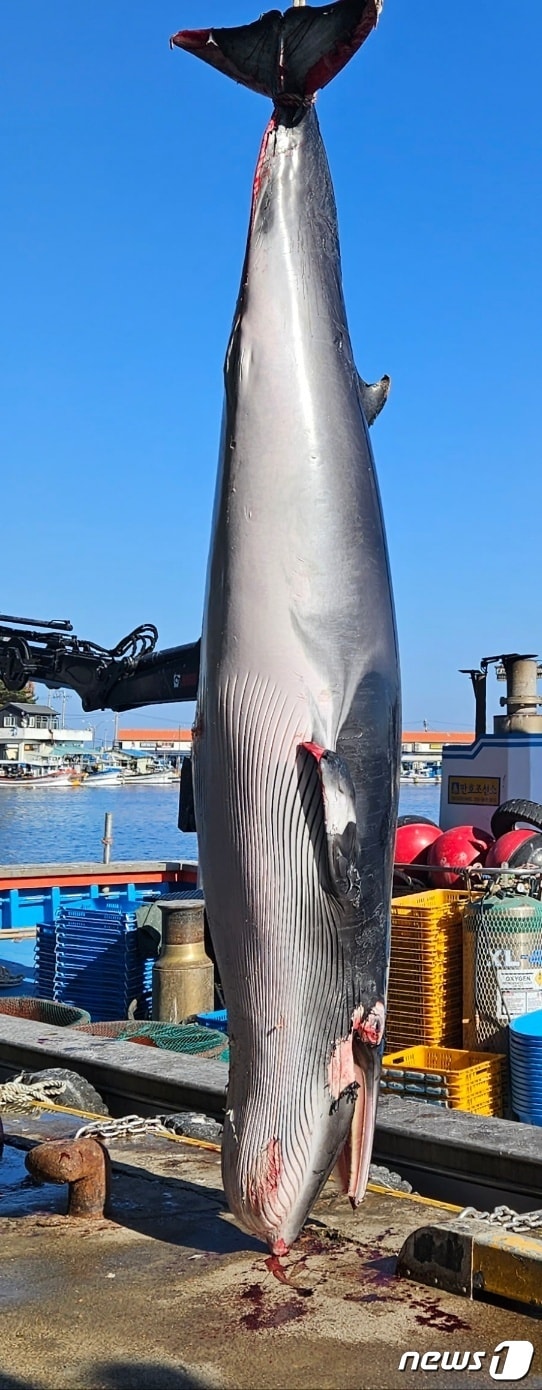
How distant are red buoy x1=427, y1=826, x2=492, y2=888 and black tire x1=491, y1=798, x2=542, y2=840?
47.4 inches

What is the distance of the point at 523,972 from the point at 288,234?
5954 millimetres

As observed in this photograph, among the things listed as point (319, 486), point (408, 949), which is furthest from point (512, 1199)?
point (408, 949)

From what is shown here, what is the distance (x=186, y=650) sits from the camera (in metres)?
11.5

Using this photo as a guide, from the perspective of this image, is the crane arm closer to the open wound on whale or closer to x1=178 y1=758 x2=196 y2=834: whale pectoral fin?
x1=178 y1=758 x2=196 y2=834: whale pectoral fin

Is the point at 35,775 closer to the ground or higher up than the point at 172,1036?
higher up

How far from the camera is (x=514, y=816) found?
12.6 metres

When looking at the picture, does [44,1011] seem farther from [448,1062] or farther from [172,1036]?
[448,1062]

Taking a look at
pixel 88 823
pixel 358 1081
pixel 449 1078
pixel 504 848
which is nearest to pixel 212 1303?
pixel 358 1081

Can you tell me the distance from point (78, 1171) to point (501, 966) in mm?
4311

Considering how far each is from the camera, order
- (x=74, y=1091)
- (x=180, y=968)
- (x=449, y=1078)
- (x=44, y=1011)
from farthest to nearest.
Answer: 1. (x=180, y=968)
2. (x=44, y=1011)
3. (x=449, y=1078)
4. (x=74, y=1091)

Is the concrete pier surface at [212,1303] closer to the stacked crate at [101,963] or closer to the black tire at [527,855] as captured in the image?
the black tire at [527,855]

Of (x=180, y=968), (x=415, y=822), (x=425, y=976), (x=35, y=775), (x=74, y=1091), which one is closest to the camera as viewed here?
(x=74, y=1091)

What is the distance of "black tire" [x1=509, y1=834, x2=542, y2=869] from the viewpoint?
10.3 meters

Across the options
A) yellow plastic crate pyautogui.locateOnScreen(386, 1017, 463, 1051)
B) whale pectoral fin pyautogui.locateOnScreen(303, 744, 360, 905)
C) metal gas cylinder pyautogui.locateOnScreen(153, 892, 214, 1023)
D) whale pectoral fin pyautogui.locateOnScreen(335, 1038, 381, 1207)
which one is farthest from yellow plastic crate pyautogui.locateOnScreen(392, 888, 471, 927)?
whale pectoral fin pyautogui.locateOnScreen(303, 744, 360, 905)
